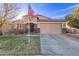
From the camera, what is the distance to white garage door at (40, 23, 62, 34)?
4.45 metres

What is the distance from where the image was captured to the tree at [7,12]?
4470 millimetres

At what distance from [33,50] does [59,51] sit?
20.1 inches

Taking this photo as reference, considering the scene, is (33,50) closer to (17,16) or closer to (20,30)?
(20,30)

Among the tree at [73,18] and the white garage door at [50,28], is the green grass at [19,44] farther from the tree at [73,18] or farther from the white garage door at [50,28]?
the tree at [73,18]

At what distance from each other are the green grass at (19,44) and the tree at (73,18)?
2.27ft

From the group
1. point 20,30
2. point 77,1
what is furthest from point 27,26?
point 77,1

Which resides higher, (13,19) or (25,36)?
(13,19)

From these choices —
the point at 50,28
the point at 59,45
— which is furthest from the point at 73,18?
the point at 59,45

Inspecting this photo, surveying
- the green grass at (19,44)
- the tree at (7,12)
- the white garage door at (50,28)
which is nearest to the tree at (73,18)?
the white garage door at (50,28)

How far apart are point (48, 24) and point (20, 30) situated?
56 cm

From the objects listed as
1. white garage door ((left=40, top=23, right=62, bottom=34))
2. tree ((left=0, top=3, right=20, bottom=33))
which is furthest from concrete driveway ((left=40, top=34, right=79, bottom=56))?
tree ((left=0, top=3, right=20, bottom=33))

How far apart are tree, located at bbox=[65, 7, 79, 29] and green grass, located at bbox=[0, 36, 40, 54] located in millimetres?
692

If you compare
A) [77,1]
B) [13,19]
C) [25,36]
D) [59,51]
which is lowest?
[59,51]

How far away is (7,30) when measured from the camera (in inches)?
176
